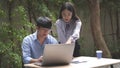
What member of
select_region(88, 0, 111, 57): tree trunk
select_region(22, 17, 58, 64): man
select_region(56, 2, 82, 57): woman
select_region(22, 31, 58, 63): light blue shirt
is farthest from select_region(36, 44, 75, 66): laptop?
select_region(88, 0, 111, 57): tree trunk

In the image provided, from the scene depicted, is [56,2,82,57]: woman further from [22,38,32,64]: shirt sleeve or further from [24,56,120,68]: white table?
[22,38,32,64]: shirt sleeve

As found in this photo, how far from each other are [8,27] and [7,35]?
177 millimetres

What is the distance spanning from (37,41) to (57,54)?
21.2 inches

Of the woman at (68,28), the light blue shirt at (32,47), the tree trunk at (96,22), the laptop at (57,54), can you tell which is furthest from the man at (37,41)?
the tree trunk at (96,22)

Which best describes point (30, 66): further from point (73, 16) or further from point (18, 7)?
point (18, 7)

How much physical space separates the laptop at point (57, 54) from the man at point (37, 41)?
0.21 meters

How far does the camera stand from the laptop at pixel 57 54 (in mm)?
3367

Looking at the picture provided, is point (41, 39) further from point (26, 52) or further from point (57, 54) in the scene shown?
point (57, 54)

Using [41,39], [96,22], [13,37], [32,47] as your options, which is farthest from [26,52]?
[96,22]

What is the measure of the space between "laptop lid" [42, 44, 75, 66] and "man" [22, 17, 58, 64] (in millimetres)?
208

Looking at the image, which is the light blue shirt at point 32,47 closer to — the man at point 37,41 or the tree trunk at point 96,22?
the man at point 37,41

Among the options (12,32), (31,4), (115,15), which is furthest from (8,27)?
(115,15)

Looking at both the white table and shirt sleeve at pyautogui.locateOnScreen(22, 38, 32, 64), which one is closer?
the white table

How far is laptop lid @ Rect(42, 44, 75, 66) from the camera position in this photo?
3367 mm
